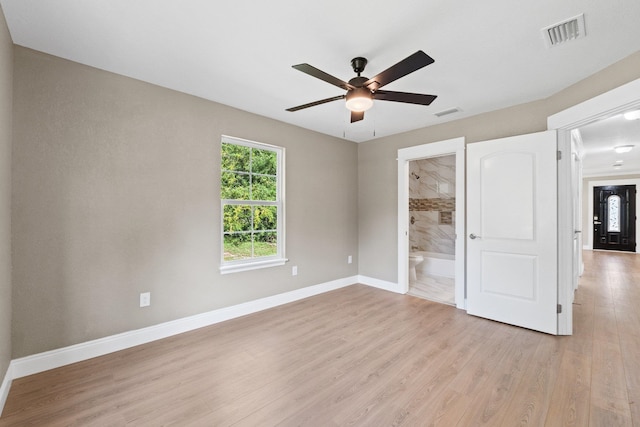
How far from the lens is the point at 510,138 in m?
3.09

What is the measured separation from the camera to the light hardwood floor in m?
1.72

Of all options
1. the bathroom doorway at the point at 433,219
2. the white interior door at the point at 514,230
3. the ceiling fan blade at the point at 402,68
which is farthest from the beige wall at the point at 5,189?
the bathroom doorway at the point at 433,219

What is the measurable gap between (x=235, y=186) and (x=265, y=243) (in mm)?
834

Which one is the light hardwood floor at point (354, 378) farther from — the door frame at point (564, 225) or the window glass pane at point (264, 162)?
the window glass pane at point (264, 162)

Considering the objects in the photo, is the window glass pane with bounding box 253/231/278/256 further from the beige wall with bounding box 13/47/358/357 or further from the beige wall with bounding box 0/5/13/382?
the beige wall with bounding box 0/5/13/382

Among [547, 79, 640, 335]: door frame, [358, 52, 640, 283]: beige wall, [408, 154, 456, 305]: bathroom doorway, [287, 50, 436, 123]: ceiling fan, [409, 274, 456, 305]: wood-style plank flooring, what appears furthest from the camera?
[408, 154, 456, 305]: bathroom doorway

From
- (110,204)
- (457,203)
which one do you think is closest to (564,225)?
(457,203)

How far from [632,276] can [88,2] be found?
8452 millimetres

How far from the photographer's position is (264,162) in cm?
368

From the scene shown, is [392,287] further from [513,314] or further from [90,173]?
[90,173]

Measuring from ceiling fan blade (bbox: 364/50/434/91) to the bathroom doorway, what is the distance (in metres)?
3.59

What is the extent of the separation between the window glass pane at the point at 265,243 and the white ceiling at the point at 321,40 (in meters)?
1.71

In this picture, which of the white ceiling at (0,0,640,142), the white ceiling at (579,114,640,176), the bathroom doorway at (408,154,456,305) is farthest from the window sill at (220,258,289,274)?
the white ceiling at (579,114,640,176)

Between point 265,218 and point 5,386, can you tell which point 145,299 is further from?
point 265,218
